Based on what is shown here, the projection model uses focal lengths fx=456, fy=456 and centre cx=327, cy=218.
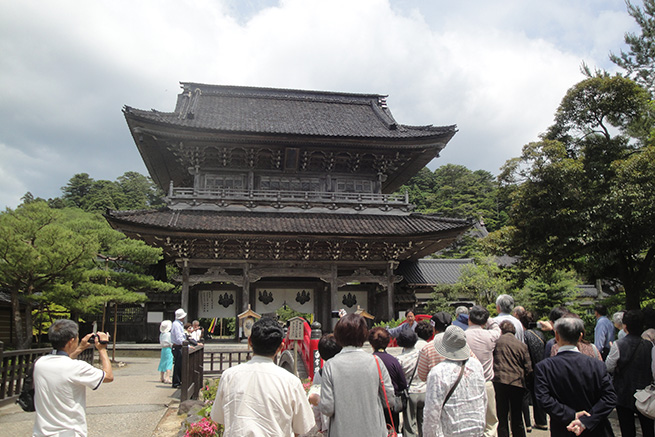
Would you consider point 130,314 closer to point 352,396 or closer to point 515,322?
point 515,322

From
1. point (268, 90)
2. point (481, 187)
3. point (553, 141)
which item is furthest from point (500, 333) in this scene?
point (481, 187)

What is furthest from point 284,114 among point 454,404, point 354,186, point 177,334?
point 454,404

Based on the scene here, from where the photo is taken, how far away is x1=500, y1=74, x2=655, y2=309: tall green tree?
1138cm

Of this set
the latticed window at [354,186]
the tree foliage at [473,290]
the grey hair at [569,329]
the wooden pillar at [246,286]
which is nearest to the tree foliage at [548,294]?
the tree foliage at [473,290]

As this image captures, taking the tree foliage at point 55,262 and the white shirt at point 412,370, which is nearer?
the white shirt at point 412,370

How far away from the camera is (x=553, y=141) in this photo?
520 inches

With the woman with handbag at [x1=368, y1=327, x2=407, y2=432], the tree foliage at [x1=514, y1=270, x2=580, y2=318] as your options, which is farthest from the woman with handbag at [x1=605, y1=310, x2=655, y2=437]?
the tree foliage at [x1=514, y1=270, x2=580, y2=318]

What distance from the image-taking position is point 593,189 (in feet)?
39.4

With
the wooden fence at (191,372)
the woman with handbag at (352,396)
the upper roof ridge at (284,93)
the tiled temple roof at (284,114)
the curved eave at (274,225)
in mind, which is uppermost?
the upper roof ridge at (284,93)

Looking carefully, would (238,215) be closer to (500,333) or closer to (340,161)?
(340,161)

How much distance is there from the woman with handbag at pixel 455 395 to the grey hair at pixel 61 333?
314 centimetres

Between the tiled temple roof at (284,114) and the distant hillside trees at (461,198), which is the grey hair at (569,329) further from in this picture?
the distant hillside trees at (461,198)

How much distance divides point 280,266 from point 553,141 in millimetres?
10312

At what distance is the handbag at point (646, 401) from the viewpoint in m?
4.83
